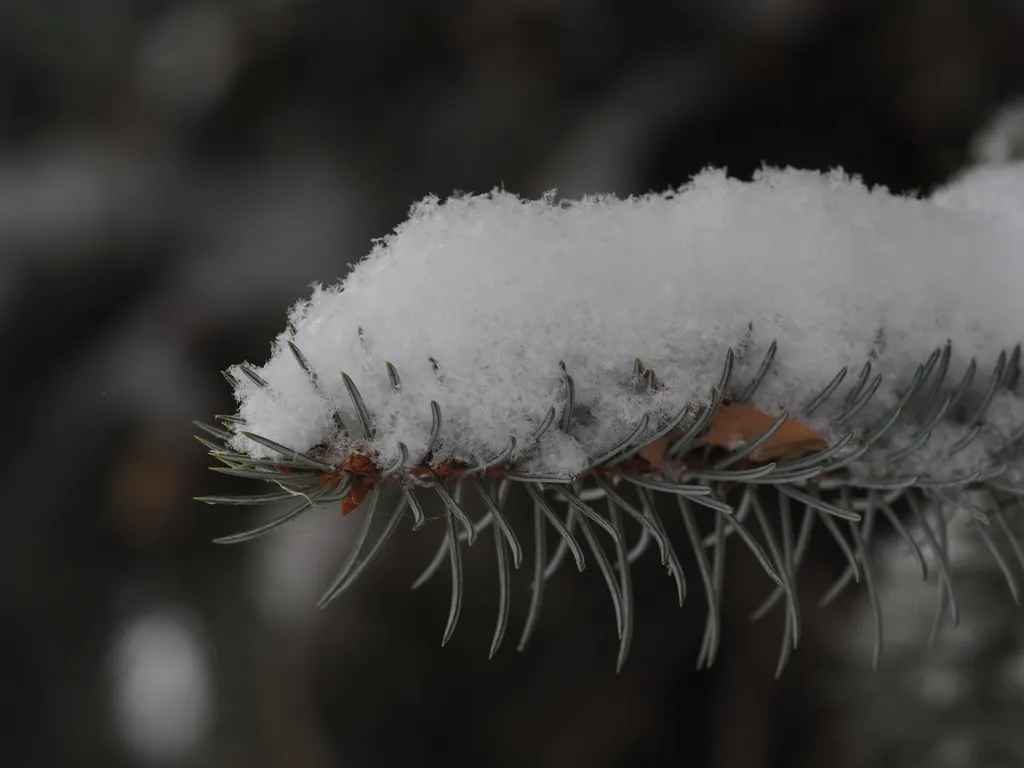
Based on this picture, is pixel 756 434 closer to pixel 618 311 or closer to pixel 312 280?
pixel 618 311

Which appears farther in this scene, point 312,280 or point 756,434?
point 312,280

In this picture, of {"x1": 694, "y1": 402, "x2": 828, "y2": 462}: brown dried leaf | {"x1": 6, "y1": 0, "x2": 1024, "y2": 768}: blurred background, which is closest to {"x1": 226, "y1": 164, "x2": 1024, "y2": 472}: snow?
{"x1": 694, "y1": 402, "x2": 828, "y2": 462}: brown dried leaf

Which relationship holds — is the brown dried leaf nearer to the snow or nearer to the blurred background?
the snow

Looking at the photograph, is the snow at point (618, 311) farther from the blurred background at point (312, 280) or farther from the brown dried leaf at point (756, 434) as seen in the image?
the blurred background at point (312, 280)

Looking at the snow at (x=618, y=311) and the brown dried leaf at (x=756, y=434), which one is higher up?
the snow at (x=618, y=311)

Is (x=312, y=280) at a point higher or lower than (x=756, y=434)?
higher

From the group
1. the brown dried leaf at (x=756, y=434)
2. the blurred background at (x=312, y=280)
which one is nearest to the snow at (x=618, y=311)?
the brown dried leaf at (x=756, y=434)

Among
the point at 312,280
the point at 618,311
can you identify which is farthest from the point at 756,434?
the point at 312,280
